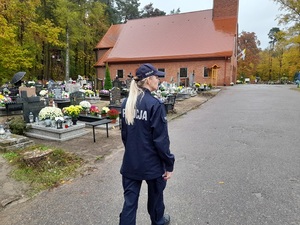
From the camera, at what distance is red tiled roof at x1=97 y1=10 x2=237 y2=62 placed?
28297mm

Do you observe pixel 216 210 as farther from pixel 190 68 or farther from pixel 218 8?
pixel 218 8

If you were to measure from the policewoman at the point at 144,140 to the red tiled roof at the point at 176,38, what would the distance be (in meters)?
26.2

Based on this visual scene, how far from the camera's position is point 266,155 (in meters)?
5.28

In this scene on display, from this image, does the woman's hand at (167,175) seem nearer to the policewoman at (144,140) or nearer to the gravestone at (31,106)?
the policewoman at (144,140)

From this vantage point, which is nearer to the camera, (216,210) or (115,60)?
(216,210)

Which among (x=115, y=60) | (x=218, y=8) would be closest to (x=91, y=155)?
(x=115, y=60)

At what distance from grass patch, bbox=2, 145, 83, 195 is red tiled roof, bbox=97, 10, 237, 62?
2497 centimetres

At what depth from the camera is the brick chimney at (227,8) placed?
30647 millimetres

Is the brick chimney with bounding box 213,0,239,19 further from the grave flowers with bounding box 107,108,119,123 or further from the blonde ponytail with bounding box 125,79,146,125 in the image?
the blonde ponytail with bounding box 125,79,146,125

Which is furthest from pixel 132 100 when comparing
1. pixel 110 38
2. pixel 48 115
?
pixel 110 38

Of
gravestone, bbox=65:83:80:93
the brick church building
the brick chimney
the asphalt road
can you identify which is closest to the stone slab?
the asphalt road

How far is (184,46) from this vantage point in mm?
29859

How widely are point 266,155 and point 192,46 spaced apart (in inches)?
1024

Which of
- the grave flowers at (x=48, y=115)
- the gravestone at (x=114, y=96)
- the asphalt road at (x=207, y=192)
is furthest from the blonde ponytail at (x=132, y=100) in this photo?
the gravestone at (x=114, y=96)
